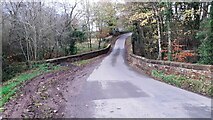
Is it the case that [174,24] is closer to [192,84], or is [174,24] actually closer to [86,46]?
[192,84]

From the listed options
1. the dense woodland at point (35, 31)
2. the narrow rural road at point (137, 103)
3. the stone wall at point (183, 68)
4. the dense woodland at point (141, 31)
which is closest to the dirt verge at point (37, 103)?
the narrow rural road at point (137, 103)

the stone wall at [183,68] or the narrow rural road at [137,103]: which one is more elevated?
the stone wall at [183,68]

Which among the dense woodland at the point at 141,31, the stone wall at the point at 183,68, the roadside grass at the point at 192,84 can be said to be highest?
the dense woodland at the point at 141,31

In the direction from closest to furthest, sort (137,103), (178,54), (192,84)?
(137,103) < (192,84) < (178,54)

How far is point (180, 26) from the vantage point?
22.7m

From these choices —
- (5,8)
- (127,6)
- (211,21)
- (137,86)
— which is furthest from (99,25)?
(137,86)

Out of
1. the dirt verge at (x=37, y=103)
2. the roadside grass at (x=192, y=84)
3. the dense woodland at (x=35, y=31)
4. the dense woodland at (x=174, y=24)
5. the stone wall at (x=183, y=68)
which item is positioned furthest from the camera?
the dense woodland at (x=35, y=31)

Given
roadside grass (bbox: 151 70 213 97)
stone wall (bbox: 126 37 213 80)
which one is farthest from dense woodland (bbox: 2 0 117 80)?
roadside grass (bbox: 151 70 213 97)

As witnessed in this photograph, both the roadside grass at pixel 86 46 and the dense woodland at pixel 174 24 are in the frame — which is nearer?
the dense woodland at pixel 174 24

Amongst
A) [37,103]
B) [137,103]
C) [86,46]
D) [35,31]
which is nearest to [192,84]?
[137,103]

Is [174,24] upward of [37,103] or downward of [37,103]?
upward

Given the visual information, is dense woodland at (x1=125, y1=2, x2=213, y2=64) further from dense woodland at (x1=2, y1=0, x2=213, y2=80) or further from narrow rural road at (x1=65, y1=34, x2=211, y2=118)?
narrow rural road at (x1=65, y1=34, x2=211, y2=118)

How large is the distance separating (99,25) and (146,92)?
127ft

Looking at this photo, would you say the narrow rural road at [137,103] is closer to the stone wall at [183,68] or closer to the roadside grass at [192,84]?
the roadside grass at [192,84]
